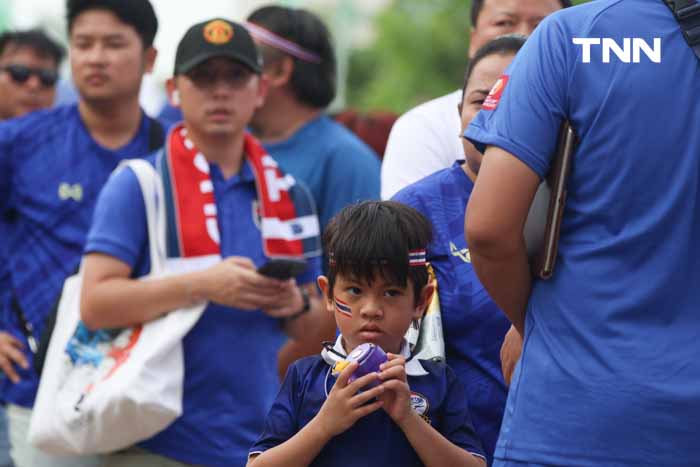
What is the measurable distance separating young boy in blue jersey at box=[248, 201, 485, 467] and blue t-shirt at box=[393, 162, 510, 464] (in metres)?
0.22

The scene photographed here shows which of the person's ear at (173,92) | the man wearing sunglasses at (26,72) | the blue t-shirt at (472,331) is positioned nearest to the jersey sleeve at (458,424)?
the blue t-shirt at (472,331)

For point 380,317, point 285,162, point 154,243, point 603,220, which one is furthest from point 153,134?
point 603,220

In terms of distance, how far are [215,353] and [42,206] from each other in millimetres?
1261

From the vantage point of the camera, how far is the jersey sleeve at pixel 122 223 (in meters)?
4.90

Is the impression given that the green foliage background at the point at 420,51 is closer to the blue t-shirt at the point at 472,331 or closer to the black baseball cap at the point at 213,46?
the black baseball cap at the point at 213,46

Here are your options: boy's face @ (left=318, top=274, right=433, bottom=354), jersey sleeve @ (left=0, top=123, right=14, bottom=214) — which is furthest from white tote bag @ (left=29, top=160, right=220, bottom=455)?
boy's face @ (left=318, top=274, right=433, bottom=354)

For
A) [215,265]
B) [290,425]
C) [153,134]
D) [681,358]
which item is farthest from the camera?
[153,134]

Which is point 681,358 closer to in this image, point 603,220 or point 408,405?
point 603,220

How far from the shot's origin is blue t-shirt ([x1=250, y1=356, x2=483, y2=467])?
3439 millimetres

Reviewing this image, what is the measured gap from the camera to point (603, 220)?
3268 millimetres

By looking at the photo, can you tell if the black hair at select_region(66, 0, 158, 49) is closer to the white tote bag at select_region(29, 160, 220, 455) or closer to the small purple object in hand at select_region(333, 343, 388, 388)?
the white tote bag at select_region(29, 160, 220, 455)

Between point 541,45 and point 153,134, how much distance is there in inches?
119

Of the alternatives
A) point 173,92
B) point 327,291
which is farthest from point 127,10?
point 327,291

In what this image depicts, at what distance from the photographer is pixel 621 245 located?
323 centimetres
